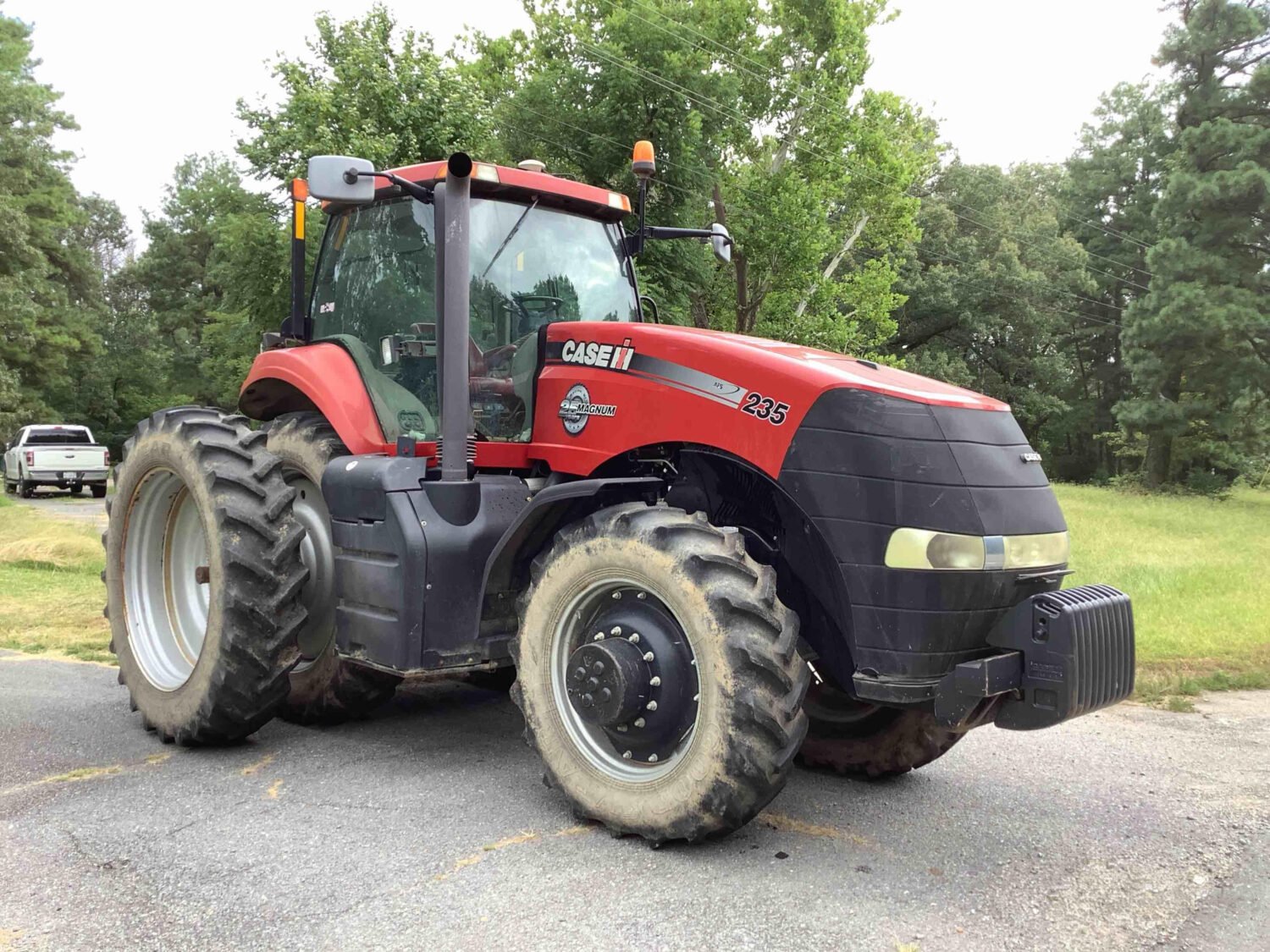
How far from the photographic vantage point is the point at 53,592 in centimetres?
927

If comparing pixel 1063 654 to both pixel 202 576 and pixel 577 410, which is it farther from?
pixel 202 576

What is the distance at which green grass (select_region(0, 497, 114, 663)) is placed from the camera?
23.7 ft

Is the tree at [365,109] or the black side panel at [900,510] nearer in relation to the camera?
the black side panel at [900,510]

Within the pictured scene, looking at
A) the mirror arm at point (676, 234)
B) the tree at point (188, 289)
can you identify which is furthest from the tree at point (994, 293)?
the mirror arm at point (676, 234)

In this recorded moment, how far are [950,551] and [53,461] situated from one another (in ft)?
88.5

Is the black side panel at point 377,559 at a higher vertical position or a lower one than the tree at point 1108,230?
lower

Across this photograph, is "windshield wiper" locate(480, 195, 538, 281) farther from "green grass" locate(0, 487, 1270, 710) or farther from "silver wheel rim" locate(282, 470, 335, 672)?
"green grass" locate(0, 487, 1270, 710)

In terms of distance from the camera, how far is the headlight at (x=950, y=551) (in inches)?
131

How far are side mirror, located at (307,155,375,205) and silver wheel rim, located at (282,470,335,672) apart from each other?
1.54m

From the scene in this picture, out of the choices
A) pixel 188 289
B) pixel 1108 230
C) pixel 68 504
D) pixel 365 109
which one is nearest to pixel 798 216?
pixel 365 109

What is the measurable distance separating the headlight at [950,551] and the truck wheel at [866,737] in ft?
3.20

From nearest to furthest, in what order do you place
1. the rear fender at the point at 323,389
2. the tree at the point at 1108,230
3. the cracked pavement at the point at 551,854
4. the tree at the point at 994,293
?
the cracked pavement at the point at 551,854
the rear fender at the point at 323,389
the tree at the point at 994,293
the tree at the point at 1108,230

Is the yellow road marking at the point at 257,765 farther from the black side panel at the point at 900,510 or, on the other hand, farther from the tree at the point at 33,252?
the tree at the point at 33,252

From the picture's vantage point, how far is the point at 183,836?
11.8 feet
